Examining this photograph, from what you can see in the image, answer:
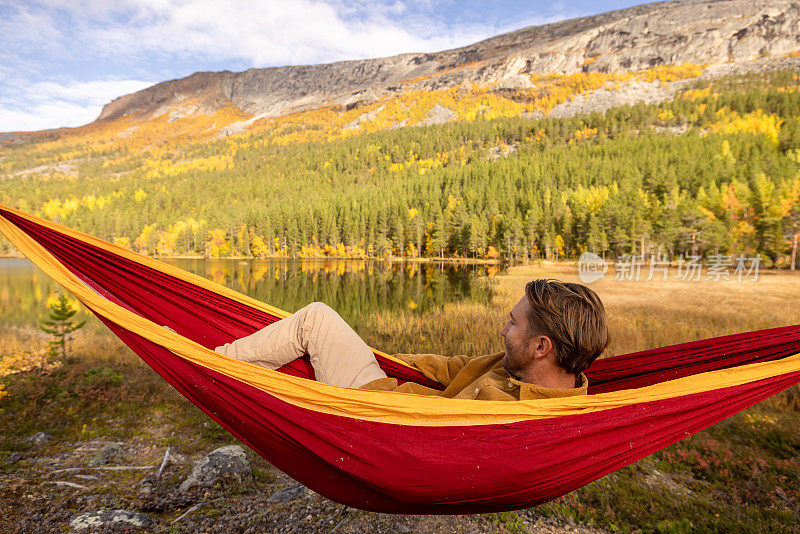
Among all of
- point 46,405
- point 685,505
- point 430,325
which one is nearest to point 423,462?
point 685,505

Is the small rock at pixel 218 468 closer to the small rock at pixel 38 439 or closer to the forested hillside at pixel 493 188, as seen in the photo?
the small rock at pixel 38 439

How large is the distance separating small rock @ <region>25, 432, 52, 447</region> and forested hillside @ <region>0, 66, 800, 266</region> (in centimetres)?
3316

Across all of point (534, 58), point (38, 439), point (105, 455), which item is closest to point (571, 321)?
point (105, 455)

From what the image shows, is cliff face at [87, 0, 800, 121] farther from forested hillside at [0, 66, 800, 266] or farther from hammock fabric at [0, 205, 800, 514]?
hammock fabric at [0, 205, 800, 514]

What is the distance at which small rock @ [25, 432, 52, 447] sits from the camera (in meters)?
3.30

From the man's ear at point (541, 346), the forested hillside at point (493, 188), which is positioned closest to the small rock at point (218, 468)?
the man's ear at point (541, 346)

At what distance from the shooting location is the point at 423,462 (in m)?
1.18

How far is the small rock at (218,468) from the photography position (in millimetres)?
2686

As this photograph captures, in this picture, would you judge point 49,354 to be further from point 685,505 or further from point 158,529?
point 685,505

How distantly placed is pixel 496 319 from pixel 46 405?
7.81 metres

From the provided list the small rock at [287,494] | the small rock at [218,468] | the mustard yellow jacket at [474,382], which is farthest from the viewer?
the small rock at [218,468]

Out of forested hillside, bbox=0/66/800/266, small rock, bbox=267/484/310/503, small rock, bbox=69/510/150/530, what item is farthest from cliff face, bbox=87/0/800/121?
small rock, bbox=69/510/150/530

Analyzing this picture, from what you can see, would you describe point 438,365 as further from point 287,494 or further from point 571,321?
point 287,494

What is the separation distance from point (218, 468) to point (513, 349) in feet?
8.13
